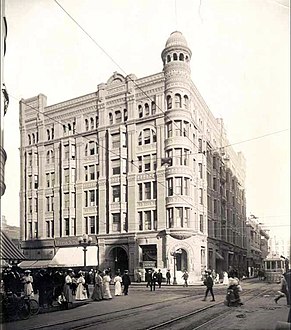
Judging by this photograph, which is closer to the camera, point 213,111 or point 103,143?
point 213,111

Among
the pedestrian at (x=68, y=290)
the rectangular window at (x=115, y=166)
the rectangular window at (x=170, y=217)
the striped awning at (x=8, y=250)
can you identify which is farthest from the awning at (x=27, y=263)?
the rectangular window at (x=170, y=217)

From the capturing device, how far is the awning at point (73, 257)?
123 inches

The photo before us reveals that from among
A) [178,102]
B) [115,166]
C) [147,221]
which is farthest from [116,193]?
[178,102]

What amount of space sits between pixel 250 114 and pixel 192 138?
1.07ft

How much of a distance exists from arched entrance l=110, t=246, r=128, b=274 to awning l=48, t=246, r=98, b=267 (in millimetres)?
180

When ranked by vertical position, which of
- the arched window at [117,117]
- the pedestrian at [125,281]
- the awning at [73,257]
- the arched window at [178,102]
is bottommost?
the pedestrian at [125,281]

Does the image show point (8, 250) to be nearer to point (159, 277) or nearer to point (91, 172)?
point (91, 172)

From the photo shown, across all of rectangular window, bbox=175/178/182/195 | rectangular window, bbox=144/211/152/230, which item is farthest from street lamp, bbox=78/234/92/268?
rectangular window, bbox=175/178/182/195

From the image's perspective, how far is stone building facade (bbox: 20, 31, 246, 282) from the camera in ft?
9.18

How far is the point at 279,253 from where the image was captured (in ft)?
8.21

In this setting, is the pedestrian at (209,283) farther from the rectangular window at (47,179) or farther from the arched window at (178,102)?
the rectangular window at (47,179)

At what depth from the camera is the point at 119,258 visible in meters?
2.91

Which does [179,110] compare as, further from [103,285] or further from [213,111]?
[103,285]

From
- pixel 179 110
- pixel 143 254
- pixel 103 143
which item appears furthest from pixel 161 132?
pixel 143 254
